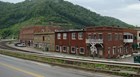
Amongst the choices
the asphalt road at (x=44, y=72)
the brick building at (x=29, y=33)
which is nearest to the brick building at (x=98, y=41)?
the brick building at (x=29, y=33)

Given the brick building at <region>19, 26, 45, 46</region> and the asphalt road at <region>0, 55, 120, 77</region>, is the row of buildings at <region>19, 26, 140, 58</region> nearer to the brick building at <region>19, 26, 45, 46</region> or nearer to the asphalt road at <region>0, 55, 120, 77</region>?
the brick building at <region>19, 26, 45, 46</region>

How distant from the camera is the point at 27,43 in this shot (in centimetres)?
11094

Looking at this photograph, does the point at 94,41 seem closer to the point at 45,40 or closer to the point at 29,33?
the point at 45,40

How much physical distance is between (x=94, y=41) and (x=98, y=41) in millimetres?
971

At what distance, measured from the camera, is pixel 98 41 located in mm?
63062

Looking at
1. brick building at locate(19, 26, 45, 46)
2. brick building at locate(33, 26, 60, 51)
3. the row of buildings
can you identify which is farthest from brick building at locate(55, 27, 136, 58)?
brick building at locate(19, 26, 45, 46)

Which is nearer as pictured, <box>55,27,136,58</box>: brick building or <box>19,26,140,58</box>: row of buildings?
<box>55,27,136,58</box>: brick building

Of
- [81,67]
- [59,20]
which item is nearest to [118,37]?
[81,67]

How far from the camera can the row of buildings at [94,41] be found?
208 ft

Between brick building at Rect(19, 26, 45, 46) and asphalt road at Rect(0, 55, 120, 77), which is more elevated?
brick building at Rect(19, 26, 45, 46)

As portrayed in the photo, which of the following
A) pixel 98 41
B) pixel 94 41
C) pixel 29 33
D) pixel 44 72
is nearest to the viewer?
pixel 44 72

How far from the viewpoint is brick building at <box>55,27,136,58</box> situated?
63188 millimetres

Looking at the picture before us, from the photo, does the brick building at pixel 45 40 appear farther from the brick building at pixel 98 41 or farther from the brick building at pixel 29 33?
the brick building at pixel 29 33

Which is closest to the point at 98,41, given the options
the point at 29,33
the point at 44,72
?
the point at 44,72
